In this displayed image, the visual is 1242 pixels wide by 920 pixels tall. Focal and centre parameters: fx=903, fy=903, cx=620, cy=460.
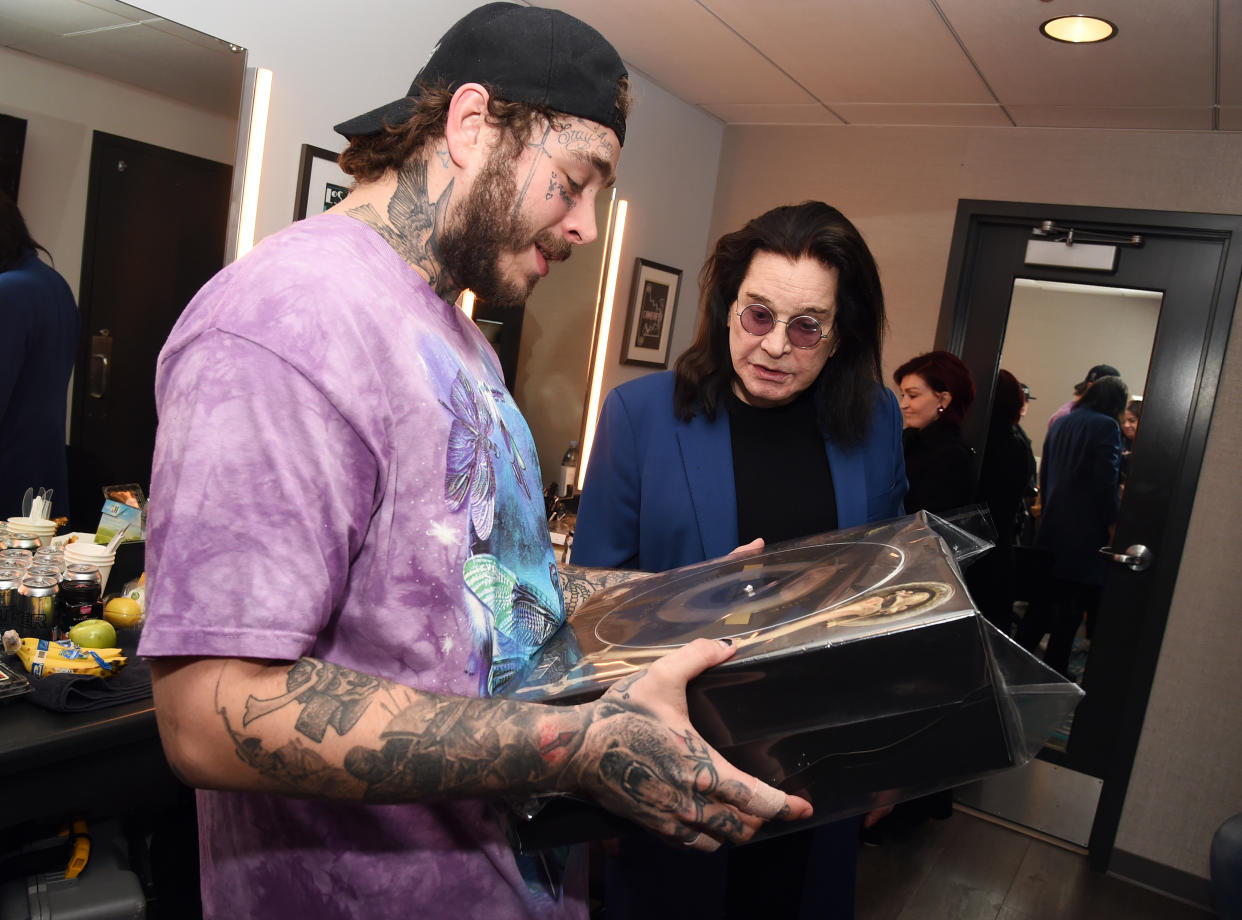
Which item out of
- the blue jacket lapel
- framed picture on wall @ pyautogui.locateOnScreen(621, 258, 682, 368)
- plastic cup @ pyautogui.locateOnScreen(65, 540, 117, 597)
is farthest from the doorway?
plastic cup @ pyautogui.locateOnScreen(65, 540, 117, 597)

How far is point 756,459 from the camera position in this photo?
1622mm

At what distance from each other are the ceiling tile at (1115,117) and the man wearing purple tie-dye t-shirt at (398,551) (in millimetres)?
3082

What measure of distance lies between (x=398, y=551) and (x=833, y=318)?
1.12m

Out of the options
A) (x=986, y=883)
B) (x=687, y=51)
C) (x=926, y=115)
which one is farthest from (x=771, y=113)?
(x=986, y=883)

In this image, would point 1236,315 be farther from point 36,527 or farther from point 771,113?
point 36,527

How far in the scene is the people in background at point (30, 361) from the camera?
187 cm

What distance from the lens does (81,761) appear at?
5.13 feet

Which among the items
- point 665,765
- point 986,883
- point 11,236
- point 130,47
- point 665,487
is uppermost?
point 130,47

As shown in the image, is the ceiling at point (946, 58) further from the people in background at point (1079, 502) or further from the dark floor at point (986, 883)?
the dark floor at point (986, 883)

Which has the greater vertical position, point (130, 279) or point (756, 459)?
point (130, 279)

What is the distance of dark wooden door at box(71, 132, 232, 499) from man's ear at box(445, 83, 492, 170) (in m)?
1.52

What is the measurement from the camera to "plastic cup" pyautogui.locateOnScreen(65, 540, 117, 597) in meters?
1.94

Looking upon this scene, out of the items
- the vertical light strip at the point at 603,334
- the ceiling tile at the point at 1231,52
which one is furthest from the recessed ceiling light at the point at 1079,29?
the vertical light strip at the point at 603,334

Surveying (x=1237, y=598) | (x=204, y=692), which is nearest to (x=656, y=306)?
(x=1237, y=598)
